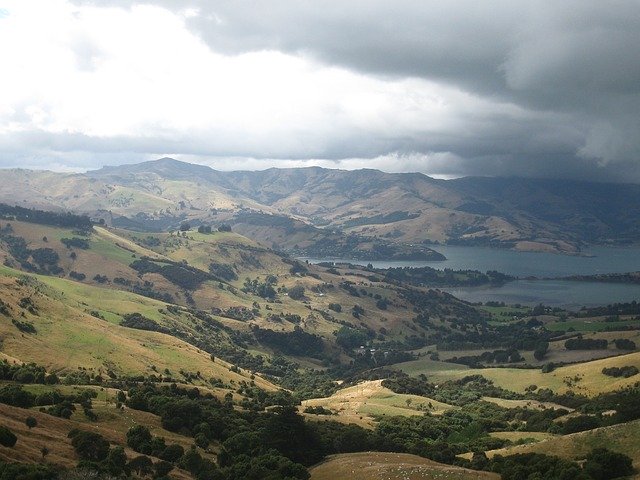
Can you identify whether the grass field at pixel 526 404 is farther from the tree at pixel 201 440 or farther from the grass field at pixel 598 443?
the tree at pixel 201 440

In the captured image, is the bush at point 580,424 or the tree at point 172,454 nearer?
the tree at point 172,454

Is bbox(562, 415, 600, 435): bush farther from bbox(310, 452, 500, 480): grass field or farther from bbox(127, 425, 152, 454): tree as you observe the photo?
bbox(127, 425, 152, 454): tree

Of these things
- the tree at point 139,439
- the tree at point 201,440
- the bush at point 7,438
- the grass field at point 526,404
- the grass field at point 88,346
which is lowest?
the grass field at point 526,404

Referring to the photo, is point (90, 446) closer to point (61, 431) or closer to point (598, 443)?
point (61, 431)

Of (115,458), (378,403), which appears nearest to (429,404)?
(378,403)

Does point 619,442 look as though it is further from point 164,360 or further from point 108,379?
point 164,360

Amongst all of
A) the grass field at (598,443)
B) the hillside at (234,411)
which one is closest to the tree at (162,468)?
the hillside at (234,411)
